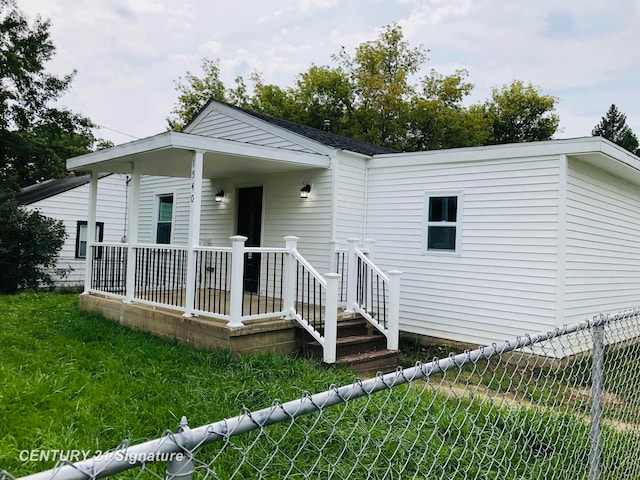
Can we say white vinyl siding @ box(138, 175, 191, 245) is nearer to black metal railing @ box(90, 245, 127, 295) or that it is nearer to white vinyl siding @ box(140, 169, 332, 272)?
white vinyl siding @ box(140, 169, 332, 272)

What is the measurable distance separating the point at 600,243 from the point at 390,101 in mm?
18399

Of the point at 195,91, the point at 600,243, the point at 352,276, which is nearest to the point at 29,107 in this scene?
the point at 195,91

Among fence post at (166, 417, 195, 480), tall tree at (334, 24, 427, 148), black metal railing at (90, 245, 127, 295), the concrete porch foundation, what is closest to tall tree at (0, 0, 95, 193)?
black metal railing at (90, 245, 127, 295)

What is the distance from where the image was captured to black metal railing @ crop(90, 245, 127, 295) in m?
8.02

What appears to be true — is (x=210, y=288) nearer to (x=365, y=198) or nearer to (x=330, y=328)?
(x=330, y=328)

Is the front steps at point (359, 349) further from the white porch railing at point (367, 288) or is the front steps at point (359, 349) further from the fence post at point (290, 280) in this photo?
the fence post at point (290, 280)

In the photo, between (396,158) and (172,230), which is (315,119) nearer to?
(172,230)

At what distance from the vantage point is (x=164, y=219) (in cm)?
1145

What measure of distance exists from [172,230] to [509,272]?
25.0ft

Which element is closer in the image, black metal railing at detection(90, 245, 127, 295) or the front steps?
the front steps

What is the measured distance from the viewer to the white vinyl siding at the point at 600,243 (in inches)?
266

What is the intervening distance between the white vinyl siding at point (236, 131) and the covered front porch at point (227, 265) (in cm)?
57

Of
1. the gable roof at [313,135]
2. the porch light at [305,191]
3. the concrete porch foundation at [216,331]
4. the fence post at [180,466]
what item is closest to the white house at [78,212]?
the gable roof at [313,135]

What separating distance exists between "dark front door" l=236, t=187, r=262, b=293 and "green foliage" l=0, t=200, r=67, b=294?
604 centimetres
